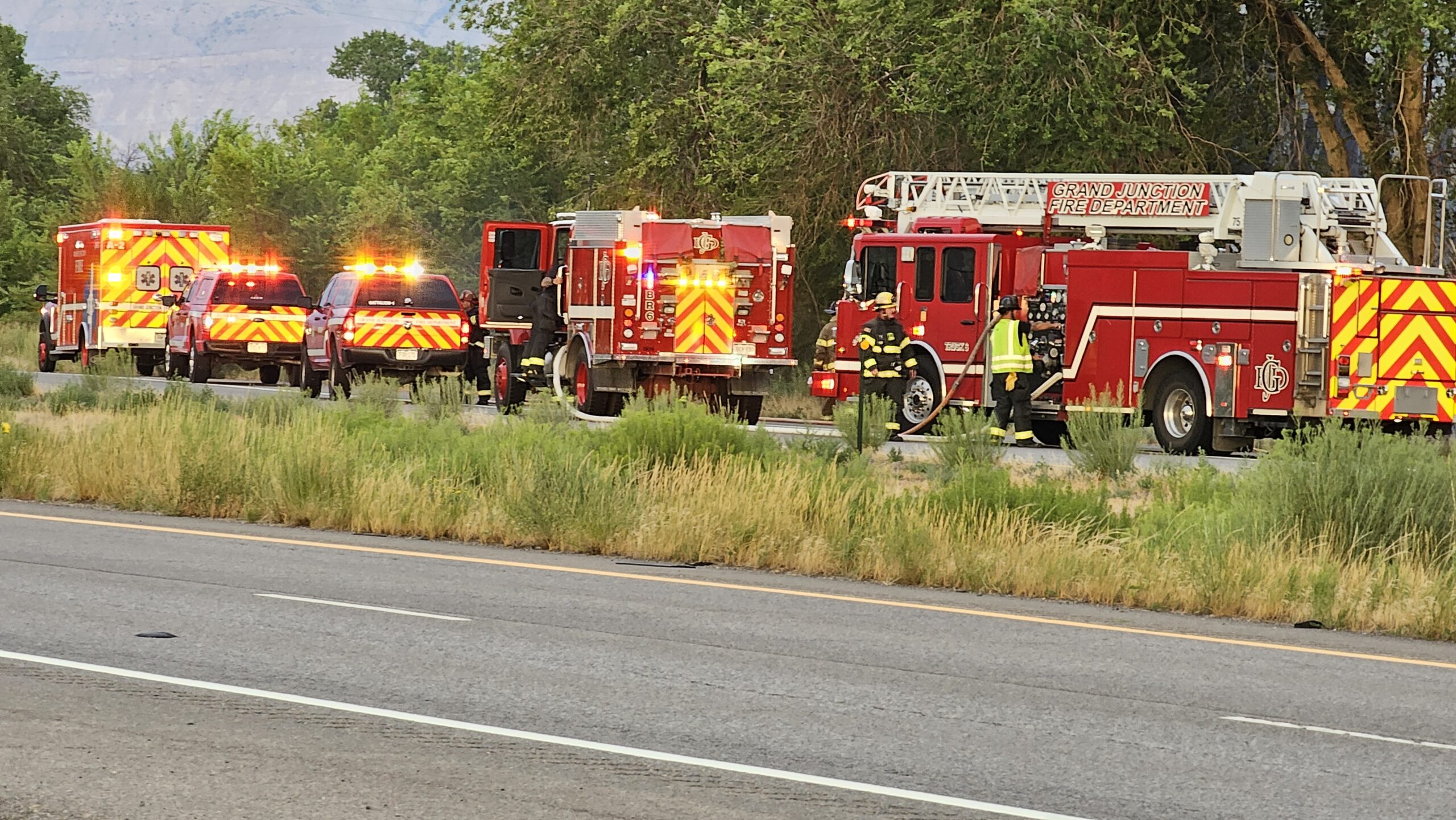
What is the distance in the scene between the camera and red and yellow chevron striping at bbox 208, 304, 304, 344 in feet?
116

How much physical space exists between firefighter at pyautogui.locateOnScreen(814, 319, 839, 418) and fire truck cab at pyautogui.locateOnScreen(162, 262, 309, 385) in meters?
10.0

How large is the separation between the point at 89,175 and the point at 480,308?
36862mm

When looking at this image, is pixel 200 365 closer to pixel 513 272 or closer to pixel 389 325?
pixel 389 325

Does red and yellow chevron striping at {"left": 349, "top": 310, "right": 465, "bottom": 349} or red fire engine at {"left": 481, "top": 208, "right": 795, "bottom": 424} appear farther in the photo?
red and yellow chevron striping at {"left": 349, "top": 310, "right": 465, "bottom": 349}

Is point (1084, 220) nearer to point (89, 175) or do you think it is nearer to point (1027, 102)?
point (1027, 102)

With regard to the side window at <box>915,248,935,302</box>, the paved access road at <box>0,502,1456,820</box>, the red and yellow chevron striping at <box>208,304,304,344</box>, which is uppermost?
the side window at <box>915,248,935,302</box>

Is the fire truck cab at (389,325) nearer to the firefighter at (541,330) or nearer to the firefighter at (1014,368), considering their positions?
the firefighter at (541,330)

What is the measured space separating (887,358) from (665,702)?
53.6ft

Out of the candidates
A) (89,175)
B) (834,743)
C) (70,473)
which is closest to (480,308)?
(70,473)

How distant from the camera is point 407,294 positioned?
104 ft

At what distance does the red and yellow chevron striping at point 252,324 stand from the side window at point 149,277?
187 inches

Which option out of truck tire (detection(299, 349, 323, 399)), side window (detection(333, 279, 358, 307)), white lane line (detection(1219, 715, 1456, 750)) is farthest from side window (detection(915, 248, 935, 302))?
white lane line (detection(1219, 715, 1456, 750))

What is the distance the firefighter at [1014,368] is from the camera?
75.6 ft

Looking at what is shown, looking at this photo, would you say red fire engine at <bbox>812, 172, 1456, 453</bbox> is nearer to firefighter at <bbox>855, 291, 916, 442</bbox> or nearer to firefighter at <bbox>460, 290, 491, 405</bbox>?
firefighter at <bbox>855, 291, 916, 442</bbox>
